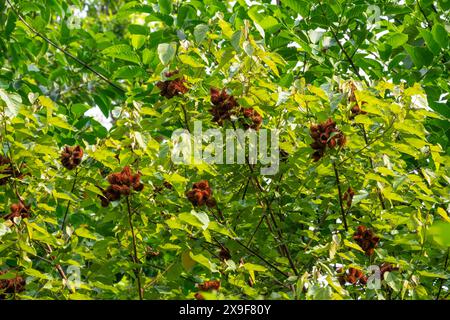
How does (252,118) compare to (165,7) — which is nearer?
(252,118)

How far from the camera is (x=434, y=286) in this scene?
2.57 meters

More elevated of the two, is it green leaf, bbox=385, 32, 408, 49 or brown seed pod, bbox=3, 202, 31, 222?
green leaf, bbox=385, 32, 408, 49

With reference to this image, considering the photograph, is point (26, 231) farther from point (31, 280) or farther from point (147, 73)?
point (147, 73)

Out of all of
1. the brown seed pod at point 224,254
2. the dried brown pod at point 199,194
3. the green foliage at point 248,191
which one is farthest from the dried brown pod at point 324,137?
the brown seed pod at point 224,254

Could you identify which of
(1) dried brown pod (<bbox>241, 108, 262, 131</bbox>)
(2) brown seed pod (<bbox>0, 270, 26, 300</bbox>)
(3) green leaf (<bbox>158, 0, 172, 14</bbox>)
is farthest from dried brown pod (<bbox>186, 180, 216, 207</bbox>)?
(3) green leaf (<bbox>158, 0, 172, 14</bbox>)

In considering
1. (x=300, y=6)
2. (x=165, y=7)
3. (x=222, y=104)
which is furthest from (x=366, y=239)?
(x=165, y=7)

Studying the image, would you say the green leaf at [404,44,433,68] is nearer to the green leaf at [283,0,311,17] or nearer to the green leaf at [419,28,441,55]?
the green leaf at [419,28,441,55]

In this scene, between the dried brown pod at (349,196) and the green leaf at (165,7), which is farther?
the green leaf at (165,7)

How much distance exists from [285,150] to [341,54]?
40.0 inches

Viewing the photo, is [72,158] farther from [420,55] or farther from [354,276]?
[420,55]

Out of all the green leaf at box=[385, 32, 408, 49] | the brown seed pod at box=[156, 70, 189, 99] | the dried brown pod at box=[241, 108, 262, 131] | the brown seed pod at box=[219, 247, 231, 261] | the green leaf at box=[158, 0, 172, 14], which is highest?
the green leaf at box=[158, 0, 172, 14]

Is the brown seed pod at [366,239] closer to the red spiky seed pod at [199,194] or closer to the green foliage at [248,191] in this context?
the green foliage at [248,191]

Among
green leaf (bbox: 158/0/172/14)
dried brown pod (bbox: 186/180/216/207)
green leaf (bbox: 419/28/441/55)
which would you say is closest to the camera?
dried brown pod (bbox: 186/180/216/207)

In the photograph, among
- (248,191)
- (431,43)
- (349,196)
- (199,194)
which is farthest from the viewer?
(431,43)
